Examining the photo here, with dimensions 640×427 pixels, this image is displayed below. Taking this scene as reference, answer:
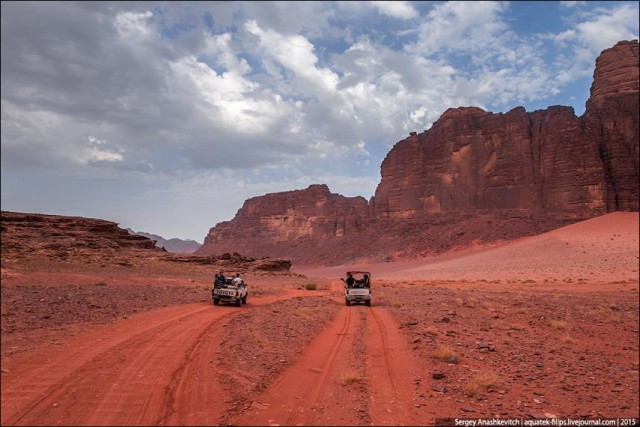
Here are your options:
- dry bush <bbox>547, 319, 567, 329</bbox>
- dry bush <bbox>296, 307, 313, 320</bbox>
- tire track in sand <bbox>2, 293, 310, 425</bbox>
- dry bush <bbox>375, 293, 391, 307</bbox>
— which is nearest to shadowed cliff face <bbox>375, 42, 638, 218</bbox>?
dry bush <bbox>375, 293, 391, 307</bbox>

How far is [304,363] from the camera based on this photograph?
364 inches

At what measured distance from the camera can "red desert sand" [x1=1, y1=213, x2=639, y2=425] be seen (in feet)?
20.5

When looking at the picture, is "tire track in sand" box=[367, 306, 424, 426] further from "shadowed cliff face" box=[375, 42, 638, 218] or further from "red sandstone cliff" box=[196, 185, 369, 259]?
"red sandstone cliff" box=[196, 185, 369, 259]

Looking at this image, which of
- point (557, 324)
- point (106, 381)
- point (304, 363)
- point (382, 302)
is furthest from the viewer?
point (382, 302)

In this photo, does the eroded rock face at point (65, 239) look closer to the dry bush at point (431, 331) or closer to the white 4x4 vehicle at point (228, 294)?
the white 4x4 vehicle at point (228, 294)

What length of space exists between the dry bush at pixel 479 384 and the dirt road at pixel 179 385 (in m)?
1.04

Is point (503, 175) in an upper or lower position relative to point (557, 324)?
upper

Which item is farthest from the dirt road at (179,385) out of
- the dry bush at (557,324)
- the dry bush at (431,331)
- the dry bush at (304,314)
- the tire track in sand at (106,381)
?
the dry bush at (557,324)

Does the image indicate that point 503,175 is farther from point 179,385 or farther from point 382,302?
point 179,385

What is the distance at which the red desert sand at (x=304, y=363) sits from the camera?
6.23 metres

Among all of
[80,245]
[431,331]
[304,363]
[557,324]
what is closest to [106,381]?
[304,363]

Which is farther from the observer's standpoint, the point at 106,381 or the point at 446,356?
the point at 446,356

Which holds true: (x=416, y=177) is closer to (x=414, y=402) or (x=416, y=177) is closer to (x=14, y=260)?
(x=14, y=260)

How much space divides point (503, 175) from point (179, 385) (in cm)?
9612
